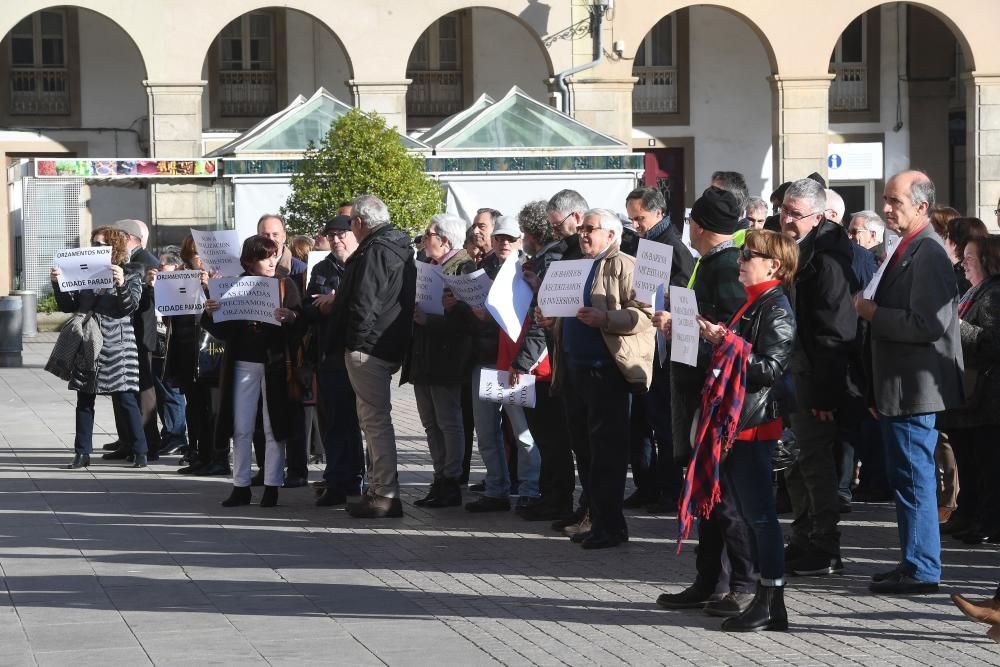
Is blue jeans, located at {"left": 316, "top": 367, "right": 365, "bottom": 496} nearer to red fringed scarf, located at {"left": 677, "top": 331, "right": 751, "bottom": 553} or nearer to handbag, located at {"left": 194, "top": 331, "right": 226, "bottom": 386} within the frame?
handbag, located at {"left": 194, "top": 331, "right": 226, "bottom": 386}

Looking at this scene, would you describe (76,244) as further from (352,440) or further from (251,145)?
(352,440)

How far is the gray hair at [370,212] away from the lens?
10.3m

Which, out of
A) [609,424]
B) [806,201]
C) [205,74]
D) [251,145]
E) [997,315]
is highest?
[205,74]

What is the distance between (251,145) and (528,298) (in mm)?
14097

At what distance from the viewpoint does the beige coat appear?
28.8 ft

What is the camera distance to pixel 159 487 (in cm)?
1192

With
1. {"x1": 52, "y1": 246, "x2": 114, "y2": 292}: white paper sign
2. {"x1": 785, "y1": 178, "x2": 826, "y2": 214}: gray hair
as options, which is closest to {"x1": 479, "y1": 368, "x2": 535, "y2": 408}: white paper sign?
{"x1": 785, "y1": 178, "x2": 826, "y2": 214}: gray hair

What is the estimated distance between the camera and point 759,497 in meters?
7.12

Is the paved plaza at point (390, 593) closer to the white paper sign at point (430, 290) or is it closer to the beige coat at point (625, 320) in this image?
the beige coat at point (625, 320)

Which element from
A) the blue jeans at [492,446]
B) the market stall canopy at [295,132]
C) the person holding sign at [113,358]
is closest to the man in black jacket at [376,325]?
the blue jeans at [492,446]

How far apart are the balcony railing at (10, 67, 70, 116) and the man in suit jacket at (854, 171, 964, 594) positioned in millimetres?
26170

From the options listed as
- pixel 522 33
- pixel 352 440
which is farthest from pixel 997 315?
pixel 522 33

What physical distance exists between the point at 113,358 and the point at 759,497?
7.17 m

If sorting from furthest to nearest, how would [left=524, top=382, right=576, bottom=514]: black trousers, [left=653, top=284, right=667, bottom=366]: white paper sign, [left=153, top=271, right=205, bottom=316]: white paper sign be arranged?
[left=153, top=271, right=205, bottom=316]: white paper sign < [left=524, top=382, right=576, bottom=514]: black trousers < [left=653, top=284, right=667, bottom=366]: white paper sign
